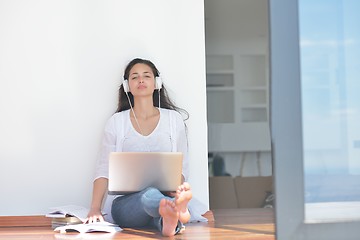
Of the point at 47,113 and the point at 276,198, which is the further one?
the point at 47,113

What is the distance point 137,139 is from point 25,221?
960 millimetres

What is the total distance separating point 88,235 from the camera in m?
3.76

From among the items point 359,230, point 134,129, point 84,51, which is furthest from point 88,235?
point 359,230

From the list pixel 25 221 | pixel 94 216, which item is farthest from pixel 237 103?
pixel 94 216

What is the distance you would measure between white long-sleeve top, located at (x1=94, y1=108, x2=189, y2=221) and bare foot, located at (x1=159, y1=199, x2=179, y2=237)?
81 centimetres

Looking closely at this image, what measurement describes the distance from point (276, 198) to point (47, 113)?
2614 millimetres

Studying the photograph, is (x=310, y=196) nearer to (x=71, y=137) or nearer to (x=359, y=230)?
(x=359, y=230)

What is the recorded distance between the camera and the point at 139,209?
3928mm

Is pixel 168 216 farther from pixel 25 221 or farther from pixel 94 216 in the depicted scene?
pixel 25 221

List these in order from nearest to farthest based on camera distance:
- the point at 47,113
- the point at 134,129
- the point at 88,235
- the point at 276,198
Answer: the point at 276,198, the point at 88,235, the point at 134,129, the point at 47,113

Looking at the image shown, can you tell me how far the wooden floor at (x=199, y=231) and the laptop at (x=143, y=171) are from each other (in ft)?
0.86

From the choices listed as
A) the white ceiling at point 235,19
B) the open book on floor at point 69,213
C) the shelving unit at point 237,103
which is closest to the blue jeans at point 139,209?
the open book on floor at point 69,213

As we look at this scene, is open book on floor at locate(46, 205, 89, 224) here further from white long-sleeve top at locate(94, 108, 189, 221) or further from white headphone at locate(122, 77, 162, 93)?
white headphone at locate(122, 77, 162, 93)

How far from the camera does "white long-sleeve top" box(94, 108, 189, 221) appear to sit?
4.32 m
